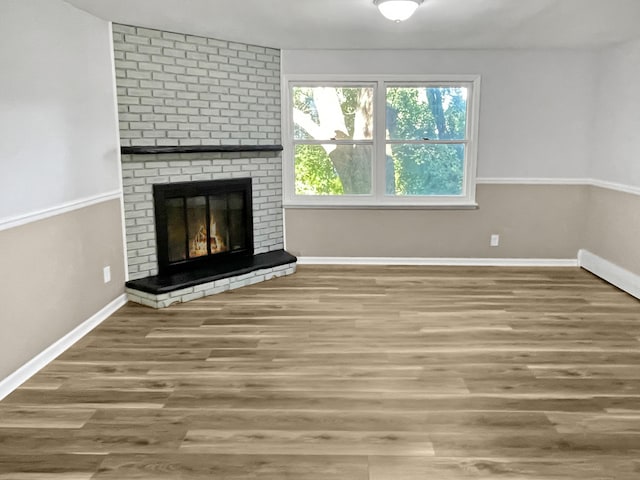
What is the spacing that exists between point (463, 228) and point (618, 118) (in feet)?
5.48

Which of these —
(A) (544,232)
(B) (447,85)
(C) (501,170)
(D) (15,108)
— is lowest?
(A) (544,232)

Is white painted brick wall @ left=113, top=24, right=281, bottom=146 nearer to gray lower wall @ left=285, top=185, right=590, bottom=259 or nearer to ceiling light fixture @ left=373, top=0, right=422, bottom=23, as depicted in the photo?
gray lower wall @ left=285, top=185, right=590, bottom=259

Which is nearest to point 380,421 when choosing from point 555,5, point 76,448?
point 76,448

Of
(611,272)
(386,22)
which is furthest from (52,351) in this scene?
(611,272)

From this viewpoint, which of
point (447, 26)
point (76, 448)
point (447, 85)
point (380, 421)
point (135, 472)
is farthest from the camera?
point (447, 85)

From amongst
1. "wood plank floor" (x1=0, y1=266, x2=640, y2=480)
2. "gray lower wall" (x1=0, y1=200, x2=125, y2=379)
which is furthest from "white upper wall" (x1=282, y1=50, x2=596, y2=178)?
"gray lower wall" (x1=0, y1=200, x2=125, y2=379)

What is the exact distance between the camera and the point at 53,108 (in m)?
3.16

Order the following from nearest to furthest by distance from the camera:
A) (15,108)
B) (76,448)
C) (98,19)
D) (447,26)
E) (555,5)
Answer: (76,448) < (15,108) < (555,5) < (98,19) < (447,26)

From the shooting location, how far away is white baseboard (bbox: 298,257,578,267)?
5312 millimetres

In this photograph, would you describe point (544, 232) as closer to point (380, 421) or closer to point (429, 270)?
point (429, 270)

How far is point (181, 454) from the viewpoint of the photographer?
2164mm

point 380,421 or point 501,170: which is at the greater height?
point 501,170

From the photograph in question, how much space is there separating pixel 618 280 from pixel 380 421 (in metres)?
3.20

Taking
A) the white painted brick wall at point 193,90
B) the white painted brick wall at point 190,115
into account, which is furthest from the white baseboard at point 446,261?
the white painted brick wall at point 193,90
